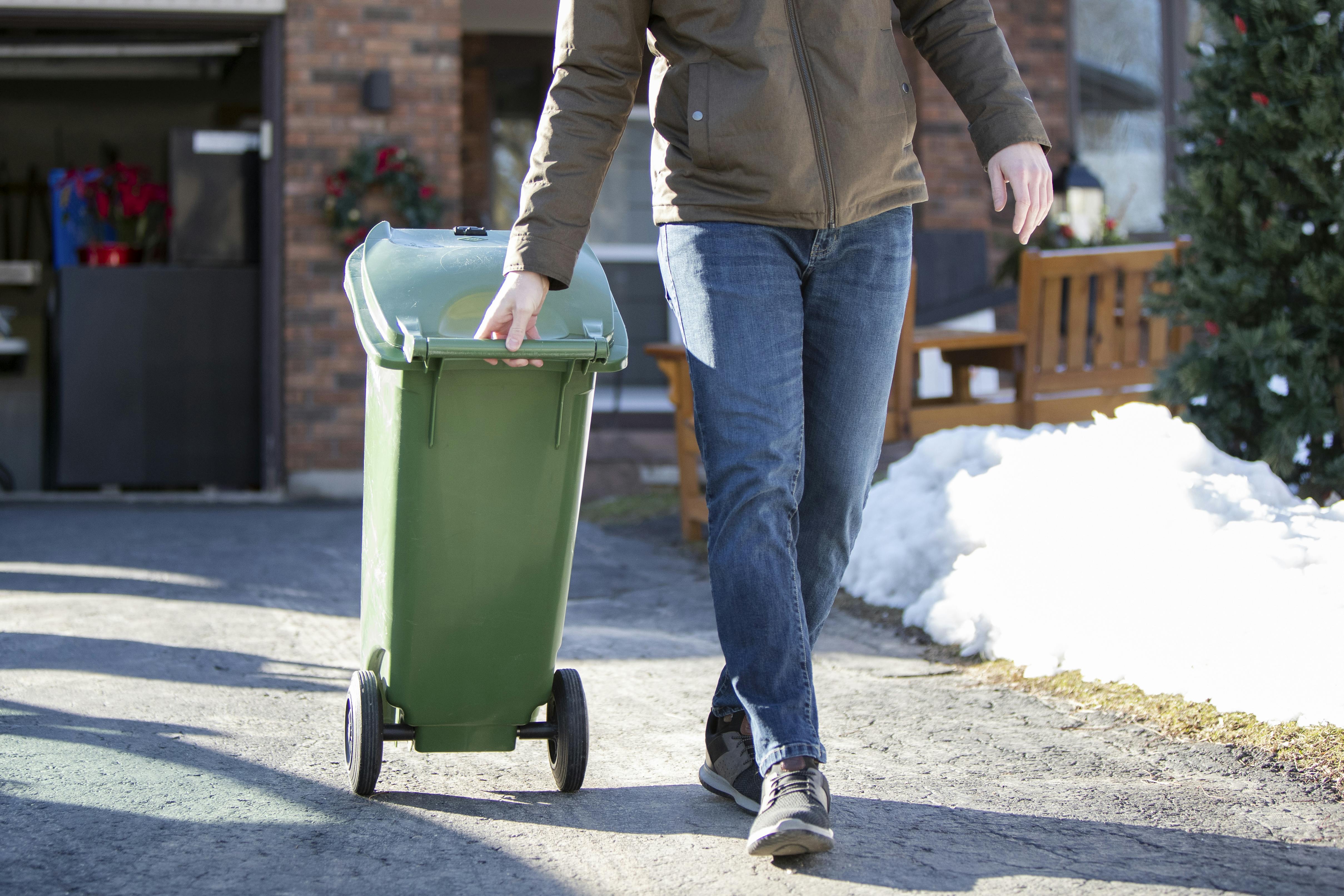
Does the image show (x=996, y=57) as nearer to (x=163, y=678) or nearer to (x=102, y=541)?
(x=163, y=678)

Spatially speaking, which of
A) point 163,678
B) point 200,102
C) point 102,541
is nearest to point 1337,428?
point 163,678

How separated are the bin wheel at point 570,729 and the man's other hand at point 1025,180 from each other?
114cm

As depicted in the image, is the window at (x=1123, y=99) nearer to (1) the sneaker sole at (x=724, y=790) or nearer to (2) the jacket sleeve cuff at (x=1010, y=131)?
(2) the jacket sleeve cuff at (x=1010, y=131)

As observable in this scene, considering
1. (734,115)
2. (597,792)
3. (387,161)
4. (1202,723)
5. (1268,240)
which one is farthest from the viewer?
(387,161)

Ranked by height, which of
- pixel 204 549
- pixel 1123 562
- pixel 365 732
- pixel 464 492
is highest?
pixel 464 492

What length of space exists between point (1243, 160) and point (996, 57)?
97.9 inches

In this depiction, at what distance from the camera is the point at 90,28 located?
23.9 feet

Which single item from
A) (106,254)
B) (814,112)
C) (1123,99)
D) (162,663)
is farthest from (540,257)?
(1123,99)

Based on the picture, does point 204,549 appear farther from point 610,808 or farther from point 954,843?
point 954,843

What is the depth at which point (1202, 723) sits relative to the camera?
2.79 m

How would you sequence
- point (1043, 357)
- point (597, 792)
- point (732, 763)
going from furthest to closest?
point (1043, 357)
point (597, 792)
point (732, 763)

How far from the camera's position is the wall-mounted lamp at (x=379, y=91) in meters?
6.92

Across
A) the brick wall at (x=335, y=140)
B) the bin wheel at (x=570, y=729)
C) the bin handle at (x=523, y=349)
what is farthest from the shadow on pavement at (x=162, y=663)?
the brick wall at (x=335, y=140)

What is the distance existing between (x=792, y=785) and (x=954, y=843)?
0.32 metres
